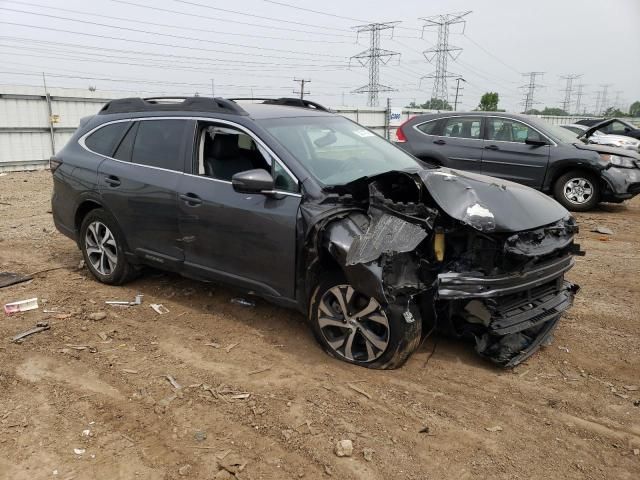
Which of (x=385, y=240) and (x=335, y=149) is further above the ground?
(x=335, y=149)

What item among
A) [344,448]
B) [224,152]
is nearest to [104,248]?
[224,152]

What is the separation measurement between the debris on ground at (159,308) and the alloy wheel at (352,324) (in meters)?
1.76

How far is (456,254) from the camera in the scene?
351 cm

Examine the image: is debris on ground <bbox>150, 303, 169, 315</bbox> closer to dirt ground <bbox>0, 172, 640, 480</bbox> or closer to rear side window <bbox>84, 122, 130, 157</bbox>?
dirt ground <bbox>0, 172, 640, 480</bbox>

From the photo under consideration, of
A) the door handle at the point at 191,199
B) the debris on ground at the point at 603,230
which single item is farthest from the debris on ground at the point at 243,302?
the debris on ground at the point at 603,230

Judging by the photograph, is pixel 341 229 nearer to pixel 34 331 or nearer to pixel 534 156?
pixel 34 331

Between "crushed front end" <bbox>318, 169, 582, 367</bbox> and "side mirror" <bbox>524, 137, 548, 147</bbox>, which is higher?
"side mirror" <bbox>524, 137, 548, 147</bbox>

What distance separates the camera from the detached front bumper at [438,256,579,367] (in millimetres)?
3342

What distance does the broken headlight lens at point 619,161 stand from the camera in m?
9.16

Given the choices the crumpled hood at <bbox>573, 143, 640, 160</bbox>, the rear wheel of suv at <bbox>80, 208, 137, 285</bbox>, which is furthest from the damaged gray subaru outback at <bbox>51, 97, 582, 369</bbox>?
the crumpled hood at <bbox>573, 143, 640, 160</bbox>

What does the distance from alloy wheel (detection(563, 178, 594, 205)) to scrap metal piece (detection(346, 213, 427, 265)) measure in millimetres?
6915

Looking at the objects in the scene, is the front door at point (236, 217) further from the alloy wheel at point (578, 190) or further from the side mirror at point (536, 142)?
the alloy wheel at point (578, 190)

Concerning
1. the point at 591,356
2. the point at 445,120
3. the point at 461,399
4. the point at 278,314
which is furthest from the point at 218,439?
the point at 445,120

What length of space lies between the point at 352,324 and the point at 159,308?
6.97 ft
